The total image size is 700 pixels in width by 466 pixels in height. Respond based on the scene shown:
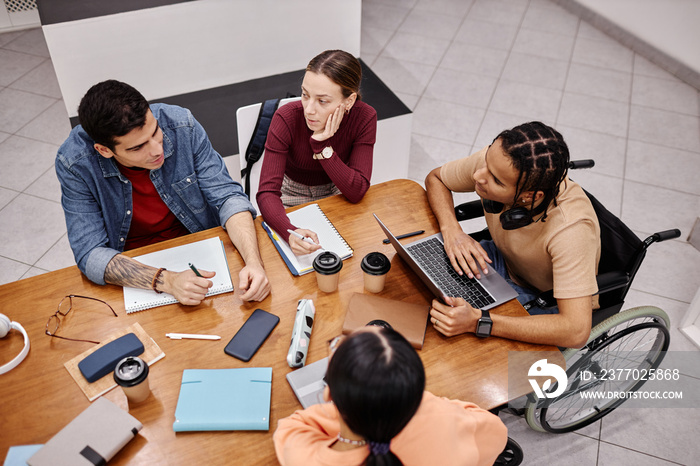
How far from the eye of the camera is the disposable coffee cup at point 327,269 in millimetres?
1510

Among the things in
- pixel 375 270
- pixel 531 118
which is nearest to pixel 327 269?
pixel 375 270

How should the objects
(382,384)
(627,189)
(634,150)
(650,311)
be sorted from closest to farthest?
(382,384) → (650,311) → (627,189) → (634,150)

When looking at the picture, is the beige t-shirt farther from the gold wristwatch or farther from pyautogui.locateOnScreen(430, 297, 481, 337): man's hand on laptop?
the gold wristwatch

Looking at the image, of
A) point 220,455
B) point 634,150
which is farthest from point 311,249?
point 634,150

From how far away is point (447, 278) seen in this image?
65.1 inches

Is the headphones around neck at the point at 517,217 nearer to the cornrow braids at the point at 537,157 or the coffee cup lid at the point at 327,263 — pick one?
the cornrow braids at the point at 537,157

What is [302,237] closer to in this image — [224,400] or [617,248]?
[224,400]

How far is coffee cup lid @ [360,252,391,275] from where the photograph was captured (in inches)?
59.5

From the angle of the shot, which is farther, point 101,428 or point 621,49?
point 621,49

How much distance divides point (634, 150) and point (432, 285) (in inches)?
111

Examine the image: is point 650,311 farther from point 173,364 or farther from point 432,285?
point 173,364

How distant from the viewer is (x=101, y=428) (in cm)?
120

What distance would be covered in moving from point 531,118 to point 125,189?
302 cm

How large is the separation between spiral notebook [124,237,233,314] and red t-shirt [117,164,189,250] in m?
0.29
